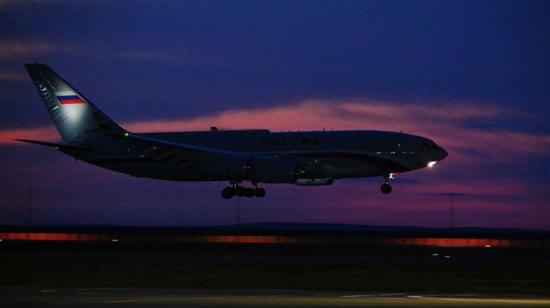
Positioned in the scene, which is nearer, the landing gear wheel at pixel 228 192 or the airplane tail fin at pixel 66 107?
the landing gear wheel at pixel 228 192

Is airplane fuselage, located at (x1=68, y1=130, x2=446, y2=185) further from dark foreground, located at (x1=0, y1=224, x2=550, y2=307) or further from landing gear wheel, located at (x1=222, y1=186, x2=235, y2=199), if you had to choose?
dark foreground, located at (x1=0, y1=224, x2=550, y2=307)

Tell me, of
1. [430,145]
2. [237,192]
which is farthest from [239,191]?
[430,145]

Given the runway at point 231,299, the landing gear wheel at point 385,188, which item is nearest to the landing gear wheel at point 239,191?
the landing gear wheel at point 385,188

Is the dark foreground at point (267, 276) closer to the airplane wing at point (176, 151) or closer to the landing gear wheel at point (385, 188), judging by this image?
the landing gear wheel at point (385, 188)

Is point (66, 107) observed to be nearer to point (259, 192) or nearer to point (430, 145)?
point (259, 192)

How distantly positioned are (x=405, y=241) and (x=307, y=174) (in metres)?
8.24

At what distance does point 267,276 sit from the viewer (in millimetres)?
40406

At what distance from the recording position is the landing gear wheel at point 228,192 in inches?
3002

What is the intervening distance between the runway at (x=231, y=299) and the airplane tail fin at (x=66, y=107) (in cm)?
4890

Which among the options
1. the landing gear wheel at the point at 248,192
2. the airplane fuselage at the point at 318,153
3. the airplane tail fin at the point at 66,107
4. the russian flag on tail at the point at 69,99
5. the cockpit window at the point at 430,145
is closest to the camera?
the airplane fuselage at the point at 318,153

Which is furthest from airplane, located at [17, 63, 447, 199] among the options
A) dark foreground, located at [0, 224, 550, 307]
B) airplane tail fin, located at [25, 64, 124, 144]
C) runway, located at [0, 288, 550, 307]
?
runway, located at [0, 288, 550, 307]

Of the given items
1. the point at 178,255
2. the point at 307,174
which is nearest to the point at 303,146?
the point at 307,174

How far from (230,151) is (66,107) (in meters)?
14.2

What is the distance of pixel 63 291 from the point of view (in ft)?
105
